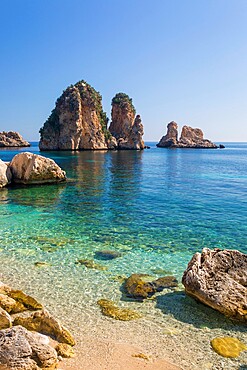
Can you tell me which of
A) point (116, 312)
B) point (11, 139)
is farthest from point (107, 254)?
point (11, 139)

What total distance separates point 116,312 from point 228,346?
2865mm

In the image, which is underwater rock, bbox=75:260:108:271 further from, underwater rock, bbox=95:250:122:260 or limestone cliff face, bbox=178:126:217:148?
limestone cliff face, bbox=178:126:217:148

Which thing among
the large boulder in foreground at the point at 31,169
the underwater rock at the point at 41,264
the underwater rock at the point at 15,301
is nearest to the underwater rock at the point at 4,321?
the underwater rock at the point at 15,301

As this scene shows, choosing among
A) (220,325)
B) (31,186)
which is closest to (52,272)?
(220,325)

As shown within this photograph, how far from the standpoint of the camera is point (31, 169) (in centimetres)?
2789

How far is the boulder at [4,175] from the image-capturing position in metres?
27.0

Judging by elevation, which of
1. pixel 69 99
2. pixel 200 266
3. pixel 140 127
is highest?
pixel 69 99

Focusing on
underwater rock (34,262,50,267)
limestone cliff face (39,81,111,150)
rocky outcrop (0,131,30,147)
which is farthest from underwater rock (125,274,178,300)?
rocky outcrop (0,131,30,147)

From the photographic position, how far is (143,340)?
6.78 meters

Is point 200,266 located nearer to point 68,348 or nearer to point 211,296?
point 211,296

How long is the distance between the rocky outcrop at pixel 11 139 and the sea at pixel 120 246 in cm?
12191

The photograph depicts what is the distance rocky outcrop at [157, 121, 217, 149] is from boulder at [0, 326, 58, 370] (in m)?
147

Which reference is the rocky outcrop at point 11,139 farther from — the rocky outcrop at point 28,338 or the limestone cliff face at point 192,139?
the rocky outcrop at point 28,338

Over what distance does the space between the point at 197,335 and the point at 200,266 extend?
2.31m
